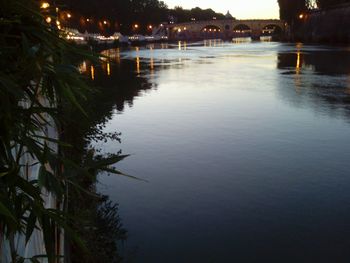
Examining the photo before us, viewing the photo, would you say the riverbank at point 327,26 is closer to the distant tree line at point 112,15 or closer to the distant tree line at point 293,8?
the distant tree line at point 293,8

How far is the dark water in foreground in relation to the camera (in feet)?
29.8

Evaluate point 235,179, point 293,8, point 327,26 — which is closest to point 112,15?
point 293,8

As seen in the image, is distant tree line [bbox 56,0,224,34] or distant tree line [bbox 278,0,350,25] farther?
distant tree line [bbox 278,0,350,25]

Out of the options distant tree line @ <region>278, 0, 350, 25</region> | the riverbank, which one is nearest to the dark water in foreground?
the riverbank

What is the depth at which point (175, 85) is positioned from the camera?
31281 mm

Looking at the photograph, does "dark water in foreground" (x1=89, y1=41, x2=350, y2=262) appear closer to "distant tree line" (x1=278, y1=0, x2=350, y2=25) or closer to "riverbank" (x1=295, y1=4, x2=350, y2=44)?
"riverbank" (x1=295, y1=4, x2=350, y2=44)

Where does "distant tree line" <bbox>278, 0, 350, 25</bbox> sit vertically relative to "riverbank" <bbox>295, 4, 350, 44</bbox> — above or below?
above

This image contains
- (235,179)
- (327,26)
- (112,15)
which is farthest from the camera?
(112,15)

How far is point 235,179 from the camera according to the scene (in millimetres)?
12188

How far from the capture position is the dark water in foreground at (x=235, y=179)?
9.08m

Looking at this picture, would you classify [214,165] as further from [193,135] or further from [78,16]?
[78,16]

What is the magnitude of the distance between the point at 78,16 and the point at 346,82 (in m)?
67.4

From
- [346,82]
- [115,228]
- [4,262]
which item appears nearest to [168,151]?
[115,228]

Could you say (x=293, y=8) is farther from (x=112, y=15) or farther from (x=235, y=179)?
(x=235, y=179)
